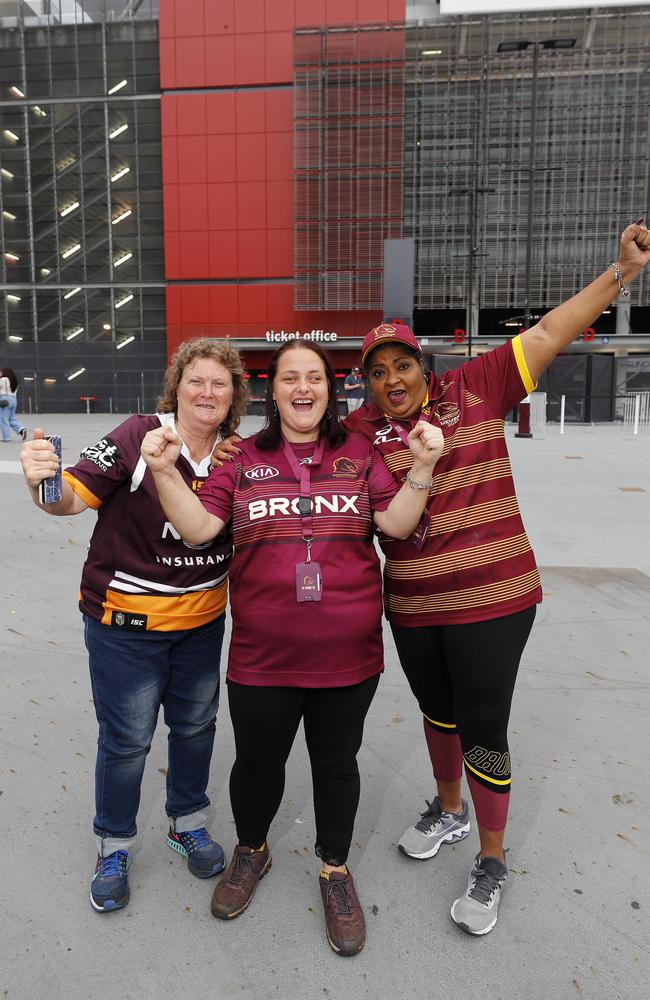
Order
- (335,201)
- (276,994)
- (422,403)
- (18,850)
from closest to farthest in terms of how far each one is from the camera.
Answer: (276,994)
(422,403)
(18,850)
(335,201)

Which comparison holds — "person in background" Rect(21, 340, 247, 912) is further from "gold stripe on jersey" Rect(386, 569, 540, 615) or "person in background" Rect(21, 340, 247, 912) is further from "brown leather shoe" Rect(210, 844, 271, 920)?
"gold stripe on jersey" Rect(386, 569, 540, 615)

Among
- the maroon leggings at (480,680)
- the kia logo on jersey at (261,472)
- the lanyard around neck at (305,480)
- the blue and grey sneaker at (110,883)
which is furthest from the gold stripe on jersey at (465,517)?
the blue and grey sneaker at (110,883)

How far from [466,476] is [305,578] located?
24.8 inches

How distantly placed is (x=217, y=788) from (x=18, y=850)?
803 millimetres

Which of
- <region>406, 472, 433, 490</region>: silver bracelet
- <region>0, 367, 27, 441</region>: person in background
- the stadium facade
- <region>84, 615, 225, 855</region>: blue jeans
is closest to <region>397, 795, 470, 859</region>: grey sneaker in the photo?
<region>84, 615, 225, 855</region>: blue jeans

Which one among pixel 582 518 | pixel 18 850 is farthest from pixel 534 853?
pixel 582 518

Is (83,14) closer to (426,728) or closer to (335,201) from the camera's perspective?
(335,201)

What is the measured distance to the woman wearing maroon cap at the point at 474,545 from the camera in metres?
2.12

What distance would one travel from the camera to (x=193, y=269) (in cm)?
3394

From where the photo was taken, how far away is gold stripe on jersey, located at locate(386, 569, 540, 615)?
211 centimetres

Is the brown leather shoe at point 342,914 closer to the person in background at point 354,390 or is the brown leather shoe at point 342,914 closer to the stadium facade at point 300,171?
the person in background at point 354,390

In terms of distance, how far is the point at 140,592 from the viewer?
2.18 metres

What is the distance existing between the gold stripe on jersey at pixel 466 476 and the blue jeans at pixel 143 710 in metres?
Answer: 0.94

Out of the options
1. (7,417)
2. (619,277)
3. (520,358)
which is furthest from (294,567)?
(7,417)
